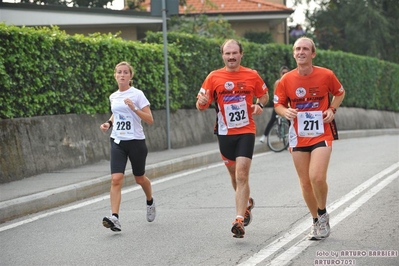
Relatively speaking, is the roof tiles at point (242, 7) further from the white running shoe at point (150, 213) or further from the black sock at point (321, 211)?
the black sock at point (321, 211)

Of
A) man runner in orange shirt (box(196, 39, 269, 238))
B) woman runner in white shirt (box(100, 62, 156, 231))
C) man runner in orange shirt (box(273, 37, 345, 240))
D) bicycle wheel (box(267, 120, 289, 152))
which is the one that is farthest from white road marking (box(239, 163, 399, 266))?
bicycle wheel (box(267, 120, 289, 152))

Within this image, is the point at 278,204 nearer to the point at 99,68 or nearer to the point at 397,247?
the point at 397,247

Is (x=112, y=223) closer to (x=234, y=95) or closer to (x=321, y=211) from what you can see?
(x=234, y=95)

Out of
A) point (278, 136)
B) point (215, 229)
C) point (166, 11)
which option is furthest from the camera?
point (278, 136)

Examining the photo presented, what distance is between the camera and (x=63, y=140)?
1627 centimetres

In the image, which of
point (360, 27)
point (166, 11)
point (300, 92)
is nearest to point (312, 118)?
point (300, 92)

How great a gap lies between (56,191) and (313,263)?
6002 mm

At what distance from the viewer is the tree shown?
54.6 m

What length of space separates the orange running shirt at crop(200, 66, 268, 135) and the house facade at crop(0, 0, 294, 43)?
11821mm

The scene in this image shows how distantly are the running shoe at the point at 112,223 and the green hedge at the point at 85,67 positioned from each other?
5219 mm

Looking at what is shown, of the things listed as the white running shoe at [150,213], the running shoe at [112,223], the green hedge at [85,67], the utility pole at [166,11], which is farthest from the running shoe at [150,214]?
the utility pole at [166,11]

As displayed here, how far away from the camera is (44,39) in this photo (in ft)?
50.9

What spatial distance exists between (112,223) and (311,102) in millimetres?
2514

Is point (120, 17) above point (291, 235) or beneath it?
above
